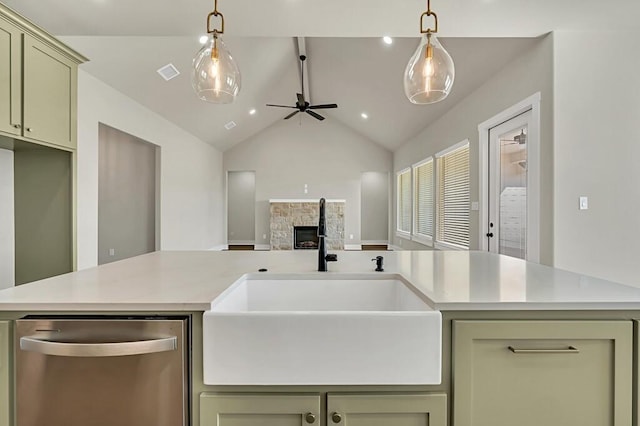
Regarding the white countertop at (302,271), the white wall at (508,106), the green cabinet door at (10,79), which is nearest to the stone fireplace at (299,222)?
the white wall at (508,106)

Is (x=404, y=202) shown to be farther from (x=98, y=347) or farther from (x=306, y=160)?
(x=98, y=347)

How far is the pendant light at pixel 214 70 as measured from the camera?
5.59ft

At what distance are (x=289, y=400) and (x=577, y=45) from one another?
11.1 feet

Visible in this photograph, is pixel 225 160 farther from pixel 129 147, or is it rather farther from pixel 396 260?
pixel 396 260

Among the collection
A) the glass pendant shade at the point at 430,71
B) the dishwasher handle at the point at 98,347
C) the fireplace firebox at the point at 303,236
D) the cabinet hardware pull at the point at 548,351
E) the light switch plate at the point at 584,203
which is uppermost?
the glass pendant shade at the point at 430,71

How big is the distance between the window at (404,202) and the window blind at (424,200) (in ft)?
1.85

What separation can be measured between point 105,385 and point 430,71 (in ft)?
5.99

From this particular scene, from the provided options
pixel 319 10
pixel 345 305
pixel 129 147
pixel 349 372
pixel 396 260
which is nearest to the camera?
pixel 349 372

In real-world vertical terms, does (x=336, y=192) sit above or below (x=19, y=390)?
above

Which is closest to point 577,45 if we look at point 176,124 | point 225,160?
point 176,124

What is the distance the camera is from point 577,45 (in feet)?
8.95

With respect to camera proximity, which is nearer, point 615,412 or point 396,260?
point 615,412

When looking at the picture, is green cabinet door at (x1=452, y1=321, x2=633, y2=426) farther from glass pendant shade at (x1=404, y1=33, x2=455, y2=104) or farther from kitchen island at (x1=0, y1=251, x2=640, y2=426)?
glass pendant shade at (x1=404, y1=33, x2=455, y2=104)

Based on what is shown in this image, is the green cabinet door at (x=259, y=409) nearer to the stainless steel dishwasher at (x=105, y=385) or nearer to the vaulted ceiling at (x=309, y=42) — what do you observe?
the stainless steel dishwasher at (x=105, y=385)
